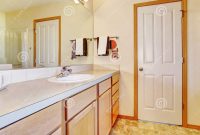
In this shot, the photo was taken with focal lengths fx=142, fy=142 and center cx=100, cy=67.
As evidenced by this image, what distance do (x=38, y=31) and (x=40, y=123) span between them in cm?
103

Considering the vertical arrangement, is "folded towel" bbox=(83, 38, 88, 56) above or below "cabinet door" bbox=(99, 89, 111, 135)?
above

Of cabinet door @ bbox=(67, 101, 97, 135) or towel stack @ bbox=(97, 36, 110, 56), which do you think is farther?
towel stack @ bbox=(97, 36, 110, 56)

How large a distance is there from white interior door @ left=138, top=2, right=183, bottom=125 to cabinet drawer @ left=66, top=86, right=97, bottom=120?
1.28 meters

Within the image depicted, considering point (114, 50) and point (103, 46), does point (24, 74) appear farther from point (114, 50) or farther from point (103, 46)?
point (114, 50)

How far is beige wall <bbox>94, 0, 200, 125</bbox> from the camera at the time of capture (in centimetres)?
200

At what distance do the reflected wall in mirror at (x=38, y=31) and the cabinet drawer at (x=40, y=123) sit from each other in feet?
2.14

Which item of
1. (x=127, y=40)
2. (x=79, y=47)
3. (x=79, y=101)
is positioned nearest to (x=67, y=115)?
(x=79, y=101)

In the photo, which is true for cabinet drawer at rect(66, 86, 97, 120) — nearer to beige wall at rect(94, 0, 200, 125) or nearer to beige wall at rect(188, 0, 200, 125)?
beige wall at rect(94, 0, 200, 125)

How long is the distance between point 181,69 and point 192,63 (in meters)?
0.16

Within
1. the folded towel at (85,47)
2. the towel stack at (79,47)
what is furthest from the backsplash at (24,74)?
the folded towel at (85,47)

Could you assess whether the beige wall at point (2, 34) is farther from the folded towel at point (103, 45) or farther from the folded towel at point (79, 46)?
the folded towel at point (103, 45)

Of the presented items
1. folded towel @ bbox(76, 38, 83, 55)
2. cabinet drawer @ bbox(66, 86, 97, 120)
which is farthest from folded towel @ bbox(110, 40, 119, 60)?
cabinet drawer @ bbox(66, 86, 97, 120)

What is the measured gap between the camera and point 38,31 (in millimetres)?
1399

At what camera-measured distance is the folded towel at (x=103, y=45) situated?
2369 mm
